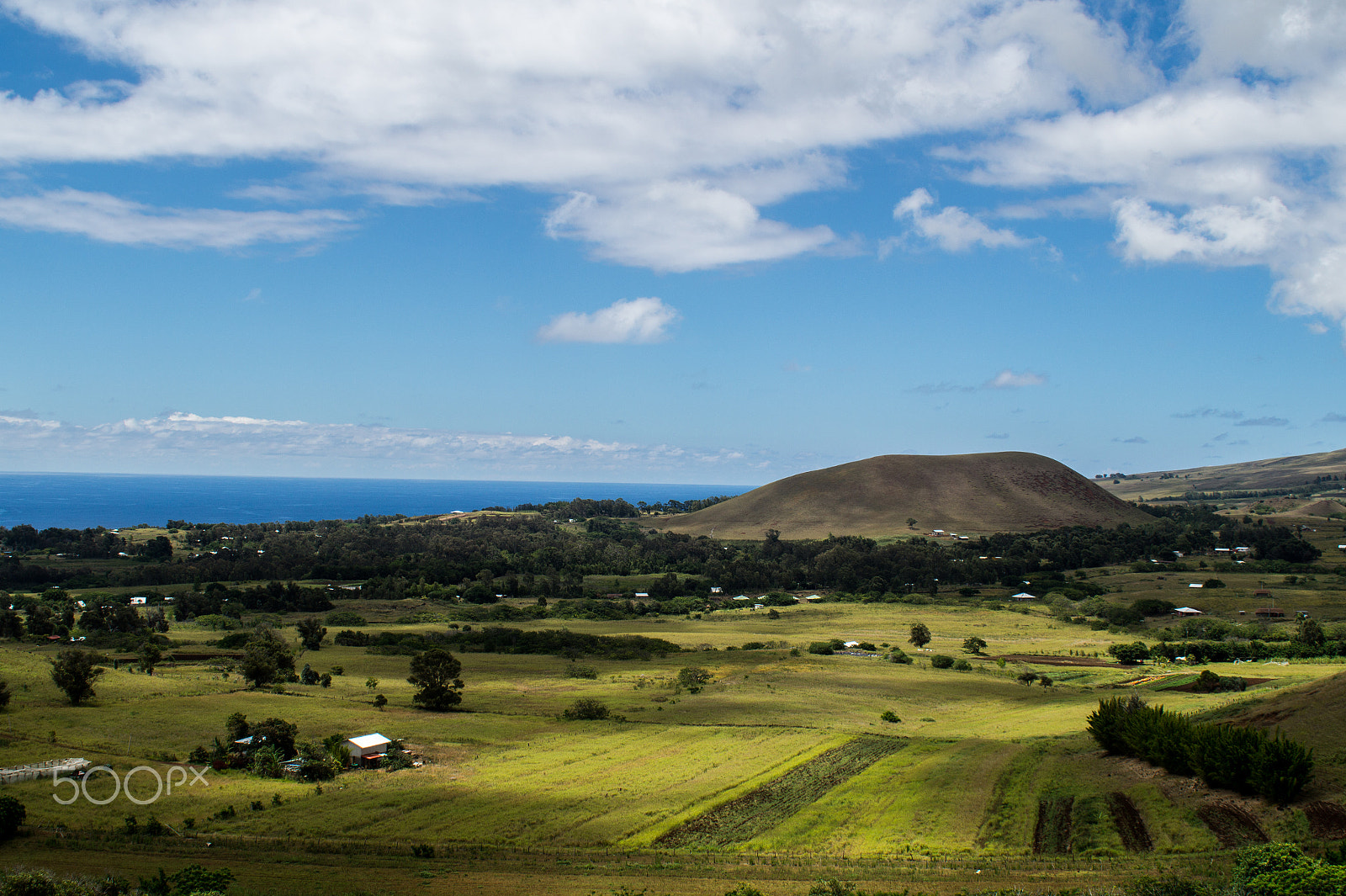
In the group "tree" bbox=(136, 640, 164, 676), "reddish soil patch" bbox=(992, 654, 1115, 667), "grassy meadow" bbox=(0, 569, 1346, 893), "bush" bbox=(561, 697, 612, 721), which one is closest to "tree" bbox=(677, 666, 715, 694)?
"grassy meadow" bbox=(0, 569, 1346, 893)

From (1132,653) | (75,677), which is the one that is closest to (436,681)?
(75,677)

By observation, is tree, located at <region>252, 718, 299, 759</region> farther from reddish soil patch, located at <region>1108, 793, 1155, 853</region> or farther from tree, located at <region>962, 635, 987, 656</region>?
tree, located at <region>962, 635, 987, 656</region>

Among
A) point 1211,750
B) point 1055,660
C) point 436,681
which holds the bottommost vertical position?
point 1055,660

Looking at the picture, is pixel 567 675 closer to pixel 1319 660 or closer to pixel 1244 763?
pixel 1244 763

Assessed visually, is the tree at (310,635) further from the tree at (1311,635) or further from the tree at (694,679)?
the tree at (1311,635)

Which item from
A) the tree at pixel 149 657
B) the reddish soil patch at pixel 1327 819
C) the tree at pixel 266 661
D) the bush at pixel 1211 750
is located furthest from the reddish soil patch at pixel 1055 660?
the tree at pixel 149 657

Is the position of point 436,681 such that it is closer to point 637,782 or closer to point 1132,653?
point 637,782
